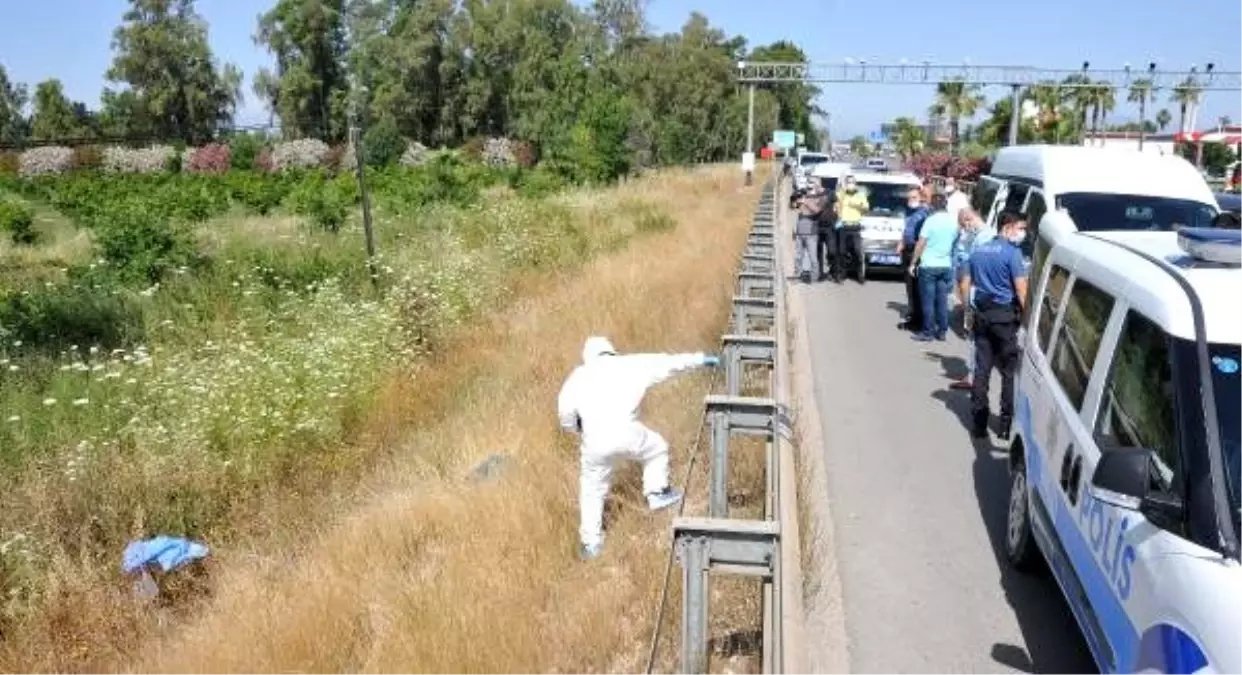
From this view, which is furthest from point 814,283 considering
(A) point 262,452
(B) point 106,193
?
(B) point 106,193

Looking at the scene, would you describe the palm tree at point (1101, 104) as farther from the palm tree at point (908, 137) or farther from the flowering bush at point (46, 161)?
the flowering bush at point (46, 161)

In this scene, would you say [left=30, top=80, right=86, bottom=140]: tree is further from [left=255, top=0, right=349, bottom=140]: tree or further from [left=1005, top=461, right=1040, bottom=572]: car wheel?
[left=1005, top=461, right=1040, bottom=572]: car wheel

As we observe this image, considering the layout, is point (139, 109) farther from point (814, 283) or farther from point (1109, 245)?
point (1109, 245)

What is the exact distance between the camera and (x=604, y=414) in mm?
5789

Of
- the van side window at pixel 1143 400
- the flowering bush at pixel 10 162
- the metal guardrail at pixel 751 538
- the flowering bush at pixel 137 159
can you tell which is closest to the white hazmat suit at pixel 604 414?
the metal guardrail at pixel 751 538

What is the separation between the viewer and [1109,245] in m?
4.92

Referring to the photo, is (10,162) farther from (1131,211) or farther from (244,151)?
(1131,211)

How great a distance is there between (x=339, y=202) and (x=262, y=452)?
20.4 m

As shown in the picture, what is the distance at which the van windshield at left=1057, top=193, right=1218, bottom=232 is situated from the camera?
33.0 feet

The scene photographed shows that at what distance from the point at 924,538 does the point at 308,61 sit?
81.5 metres

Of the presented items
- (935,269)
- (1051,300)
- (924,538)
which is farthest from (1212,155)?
(924,538)

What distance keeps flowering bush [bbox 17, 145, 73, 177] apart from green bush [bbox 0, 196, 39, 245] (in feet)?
138

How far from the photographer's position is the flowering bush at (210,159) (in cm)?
6431

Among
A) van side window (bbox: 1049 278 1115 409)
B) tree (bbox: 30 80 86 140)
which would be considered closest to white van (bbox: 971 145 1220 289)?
van side window (bbox: 1049 278 1115 409)
